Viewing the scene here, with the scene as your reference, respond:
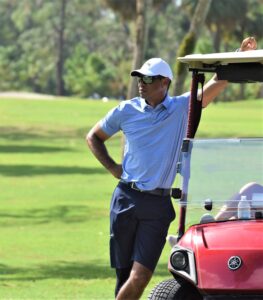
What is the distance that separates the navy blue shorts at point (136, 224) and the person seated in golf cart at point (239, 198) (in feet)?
1.93

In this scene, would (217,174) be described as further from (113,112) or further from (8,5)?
(8,5)

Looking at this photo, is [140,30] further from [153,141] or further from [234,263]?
[234,263]

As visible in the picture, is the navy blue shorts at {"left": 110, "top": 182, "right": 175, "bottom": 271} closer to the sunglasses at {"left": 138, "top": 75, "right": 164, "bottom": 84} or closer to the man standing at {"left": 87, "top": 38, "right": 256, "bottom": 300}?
the man standing at {"left": 87, "top": 38, "right": 256, "bottom": 300}

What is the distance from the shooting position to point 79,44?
103062 millimetres

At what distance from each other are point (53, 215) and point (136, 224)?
10969 mm

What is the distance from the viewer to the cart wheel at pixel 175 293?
599 centimetres

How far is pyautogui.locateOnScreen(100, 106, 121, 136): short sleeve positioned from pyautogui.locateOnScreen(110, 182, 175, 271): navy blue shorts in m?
0.38

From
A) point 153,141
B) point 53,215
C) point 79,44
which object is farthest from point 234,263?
point 79,44

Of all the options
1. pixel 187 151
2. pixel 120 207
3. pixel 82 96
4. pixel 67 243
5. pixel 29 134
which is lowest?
pixel 82 96

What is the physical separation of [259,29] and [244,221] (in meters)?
61.9

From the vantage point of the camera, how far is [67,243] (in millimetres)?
14094

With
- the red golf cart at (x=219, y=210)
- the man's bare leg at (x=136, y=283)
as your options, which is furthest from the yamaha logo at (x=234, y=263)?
the man's bare leg at (x=136, y=283)

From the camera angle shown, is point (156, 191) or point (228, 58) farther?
point (156, 191)

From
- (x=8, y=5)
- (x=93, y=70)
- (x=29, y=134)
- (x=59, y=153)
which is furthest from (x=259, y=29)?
(x=8, y=5)
